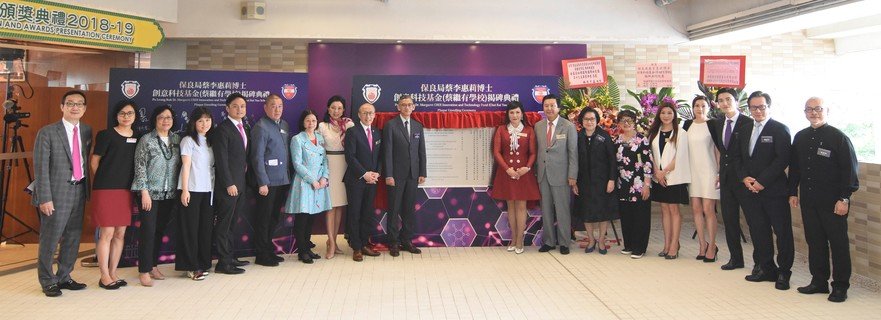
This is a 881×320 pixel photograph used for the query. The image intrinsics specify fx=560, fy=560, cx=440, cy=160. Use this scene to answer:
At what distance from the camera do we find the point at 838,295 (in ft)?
13.4

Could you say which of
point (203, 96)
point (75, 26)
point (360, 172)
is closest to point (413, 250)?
point (360, 172)

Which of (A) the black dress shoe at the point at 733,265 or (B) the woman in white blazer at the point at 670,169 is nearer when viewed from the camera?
(A) the black dress shoe at the point at 733,265

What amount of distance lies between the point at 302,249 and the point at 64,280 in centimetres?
192

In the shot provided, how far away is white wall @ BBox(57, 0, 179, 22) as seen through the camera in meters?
5.84

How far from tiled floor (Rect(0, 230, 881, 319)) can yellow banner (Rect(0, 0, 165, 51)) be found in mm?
2195

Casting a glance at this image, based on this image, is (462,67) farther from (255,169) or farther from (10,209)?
(10,209)

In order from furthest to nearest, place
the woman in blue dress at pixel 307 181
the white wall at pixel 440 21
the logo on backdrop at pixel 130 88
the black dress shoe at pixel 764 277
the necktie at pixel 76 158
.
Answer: the white wall at pixel 440 21 → the woman in blue dress at pixel 307 181 → the logo on backdrop at pixel 130 88 → the black dress shoe at pixel 764 277 → the necktie at pixel 76 158

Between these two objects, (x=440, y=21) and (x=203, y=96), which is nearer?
(x=203, y=96)

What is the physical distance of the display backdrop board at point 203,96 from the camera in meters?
5.23

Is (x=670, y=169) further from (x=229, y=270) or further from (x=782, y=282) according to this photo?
(x=229, y=270)

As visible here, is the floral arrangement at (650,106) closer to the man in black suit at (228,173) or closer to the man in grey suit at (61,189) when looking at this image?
the man in black suit at (228,173)

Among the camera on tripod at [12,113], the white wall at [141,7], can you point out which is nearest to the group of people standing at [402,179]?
the white wall at [141,7]

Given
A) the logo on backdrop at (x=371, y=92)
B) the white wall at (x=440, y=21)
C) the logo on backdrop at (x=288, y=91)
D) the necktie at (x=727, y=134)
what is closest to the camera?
the necktie at (x=727, y=134)

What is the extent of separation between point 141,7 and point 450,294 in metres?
4.81
